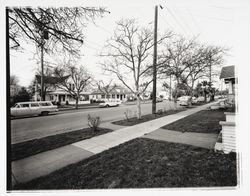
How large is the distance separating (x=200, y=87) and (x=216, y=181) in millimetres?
39721

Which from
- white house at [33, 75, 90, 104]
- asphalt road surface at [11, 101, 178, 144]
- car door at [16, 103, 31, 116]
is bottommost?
asphalt road surface at [11, 101, 178, 144]

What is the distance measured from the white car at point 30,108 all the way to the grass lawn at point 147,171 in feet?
31.6

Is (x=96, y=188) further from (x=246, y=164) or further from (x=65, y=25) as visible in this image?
(x=65, y=25)

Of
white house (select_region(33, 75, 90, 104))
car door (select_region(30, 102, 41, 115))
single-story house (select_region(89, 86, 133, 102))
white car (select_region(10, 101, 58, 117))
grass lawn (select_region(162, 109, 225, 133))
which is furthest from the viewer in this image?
single-story house (select_region(89, 86, 133, 102))

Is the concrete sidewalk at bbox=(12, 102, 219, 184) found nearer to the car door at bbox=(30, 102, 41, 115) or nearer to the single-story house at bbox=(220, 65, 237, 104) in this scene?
the single-story house at bbox=(220, 65, 237, 104)

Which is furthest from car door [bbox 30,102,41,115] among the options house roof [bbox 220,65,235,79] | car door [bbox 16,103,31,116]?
house roof [bbox 220,65,235,79]

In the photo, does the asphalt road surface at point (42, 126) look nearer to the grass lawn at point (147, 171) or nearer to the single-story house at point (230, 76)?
the grass lawn at point (147, 171)

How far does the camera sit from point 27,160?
3711mm

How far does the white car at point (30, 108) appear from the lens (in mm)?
10333

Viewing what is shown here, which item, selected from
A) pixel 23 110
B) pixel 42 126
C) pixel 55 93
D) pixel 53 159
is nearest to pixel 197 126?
pixel 53 159

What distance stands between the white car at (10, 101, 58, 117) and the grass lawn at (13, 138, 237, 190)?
9.64 m

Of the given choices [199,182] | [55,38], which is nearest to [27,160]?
[55,38]

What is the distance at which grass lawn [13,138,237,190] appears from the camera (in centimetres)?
250

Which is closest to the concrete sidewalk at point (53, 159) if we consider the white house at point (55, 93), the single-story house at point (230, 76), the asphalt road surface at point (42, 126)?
the asphalt road surface at point (42, 126)
